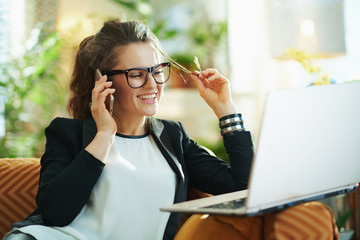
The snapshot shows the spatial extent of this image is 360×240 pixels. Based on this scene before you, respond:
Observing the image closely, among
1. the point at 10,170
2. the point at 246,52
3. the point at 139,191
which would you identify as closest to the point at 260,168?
the point at 139,191

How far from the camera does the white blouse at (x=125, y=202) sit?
1.26m

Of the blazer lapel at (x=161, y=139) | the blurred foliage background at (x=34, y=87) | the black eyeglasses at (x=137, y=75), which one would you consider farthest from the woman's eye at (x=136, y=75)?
the blurred foliage background at (x=34, y=87)

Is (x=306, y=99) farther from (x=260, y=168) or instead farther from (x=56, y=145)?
(x=56, y=145)

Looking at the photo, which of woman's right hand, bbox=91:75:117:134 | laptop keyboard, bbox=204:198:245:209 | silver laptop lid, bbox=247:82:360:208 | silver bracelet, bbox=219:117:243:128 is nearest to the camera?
silver laptop lid, bbox=247:82:360:208

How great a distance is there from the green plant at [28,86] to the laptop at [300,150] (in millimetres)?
2458

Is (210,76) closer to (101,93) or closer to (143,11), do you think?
(101,93)

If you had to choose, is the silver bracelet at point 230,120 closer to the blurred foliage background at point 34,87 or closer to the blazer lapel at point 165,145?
the blazer lapel at point 165,145

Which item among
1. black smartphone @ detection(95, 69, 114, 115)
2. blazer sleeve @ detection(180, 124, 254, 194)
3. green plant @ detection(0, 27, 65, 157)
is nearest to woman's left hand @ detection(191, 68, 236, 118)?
blazer sleeve @ detection(180, 124, 254, 194)

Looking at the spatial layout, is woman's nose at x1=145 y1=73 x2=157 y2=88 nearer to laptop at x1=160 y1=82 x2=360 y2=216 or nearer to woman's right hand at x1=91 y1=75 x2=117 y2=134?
woman's right hand at x1=91 y1=75 x2=117 y2=134

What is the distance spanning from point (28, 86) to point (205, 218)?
2432 millimetres

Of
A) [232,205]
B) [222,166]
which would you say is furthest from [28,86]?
[232,205]

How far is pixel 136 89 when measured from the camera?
138 cm

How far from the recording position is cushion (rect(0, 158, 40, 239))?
4.75 feet

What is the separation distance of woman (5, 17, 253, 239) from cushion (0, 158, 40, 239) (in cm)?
17
